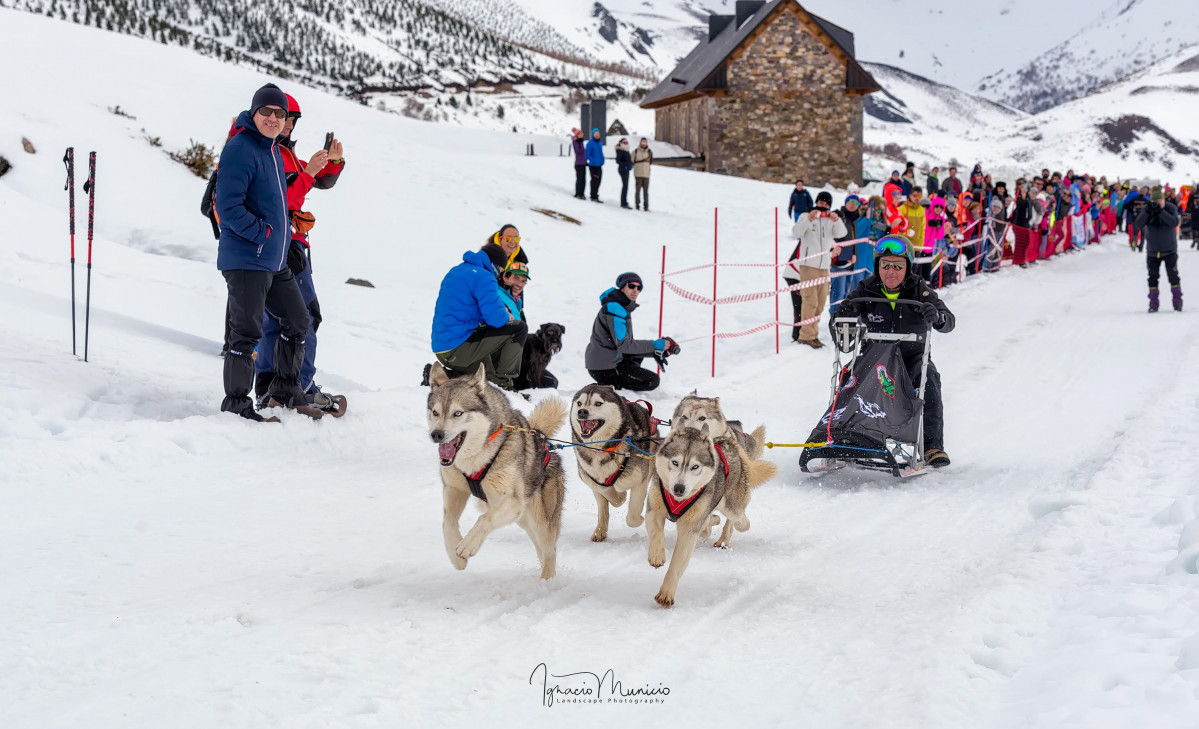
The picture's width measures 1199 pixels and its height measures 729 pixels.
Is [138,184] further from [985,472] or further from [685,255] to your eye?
[985,472]

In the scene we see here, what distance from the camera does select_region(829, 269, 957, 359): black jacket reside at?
20.9ft

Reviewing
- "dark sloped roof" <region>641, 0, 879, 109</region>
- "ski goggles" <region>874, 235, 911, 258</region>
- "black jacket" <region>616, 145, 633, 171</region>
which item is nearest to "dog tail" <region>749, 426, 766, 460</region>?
"ski goggles" <region>874, 235, 911, 258</region>

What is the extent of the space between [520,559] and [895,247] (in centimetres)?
354

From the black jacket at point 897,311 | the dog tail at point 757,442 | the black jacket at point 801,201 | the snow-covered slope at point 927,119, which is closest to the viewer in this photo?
the dog tail at point 757,442

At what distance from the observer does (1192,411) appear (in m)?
7.06

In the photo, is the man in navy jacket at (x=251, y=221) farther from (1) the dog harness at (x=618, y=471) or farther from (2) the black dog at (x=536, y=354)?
(2) the black dog at (x=536, y=354)

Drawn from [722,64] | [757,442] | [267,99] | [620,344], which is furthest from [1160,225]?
[722,64]

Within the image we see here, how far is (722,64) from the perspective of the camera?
30.6 meters

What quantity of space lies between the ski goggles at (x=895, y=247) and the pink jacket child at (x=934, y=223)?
336 inches

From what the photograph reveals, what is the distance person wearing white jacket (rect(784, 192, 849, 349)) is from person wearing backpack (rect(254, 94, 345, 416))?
6.57m

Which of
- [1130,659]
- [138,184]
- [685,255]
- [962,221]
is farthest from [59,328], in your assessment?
[962,221]

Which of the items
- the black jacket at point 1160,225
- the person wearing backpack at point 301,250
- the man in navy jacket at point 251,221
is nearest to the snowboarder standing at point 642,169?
the black jacket at point 1160,225

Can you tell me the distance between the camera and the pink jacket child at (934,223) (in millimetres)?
14594

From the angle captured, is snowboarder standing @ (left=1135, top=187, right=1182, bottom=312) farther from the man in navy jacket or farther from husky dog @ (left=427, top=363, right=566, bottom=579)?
the man in navy jacket
